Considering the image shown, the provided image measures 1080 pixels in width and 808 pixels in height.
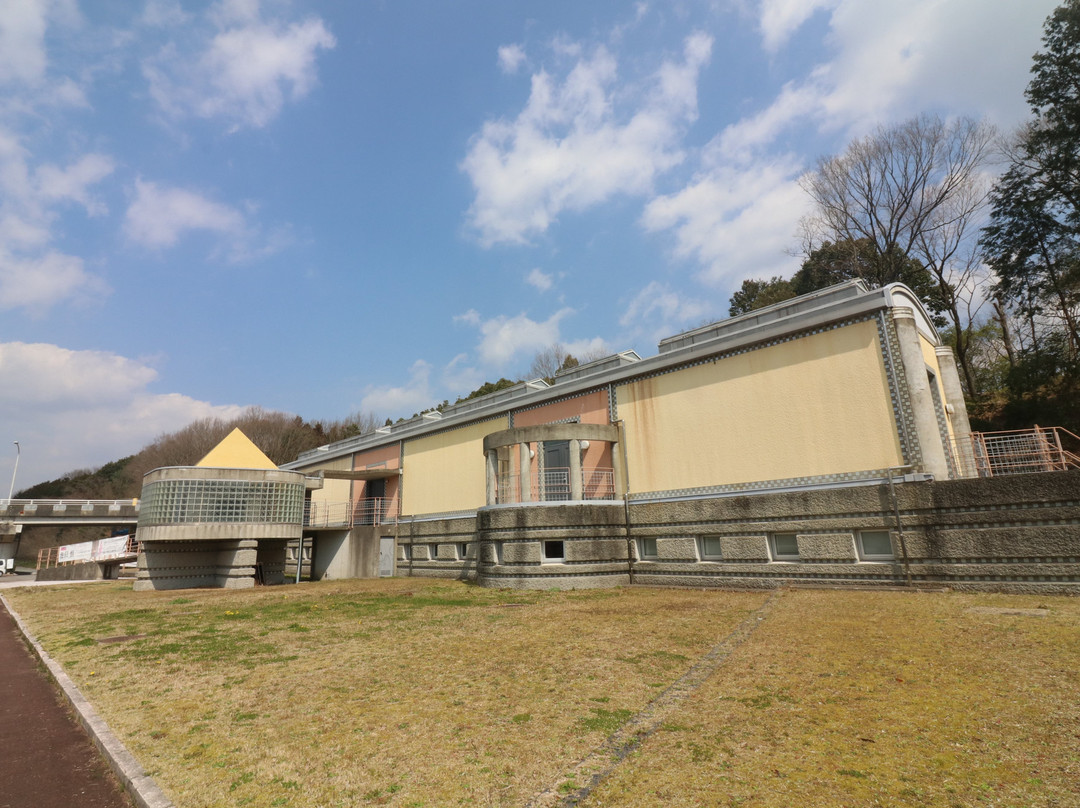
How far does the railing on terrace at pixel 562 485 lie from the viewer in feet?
69.3

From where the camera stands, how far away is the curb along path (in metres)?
5.09

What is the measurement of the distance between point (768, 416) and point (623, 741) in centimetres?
1377

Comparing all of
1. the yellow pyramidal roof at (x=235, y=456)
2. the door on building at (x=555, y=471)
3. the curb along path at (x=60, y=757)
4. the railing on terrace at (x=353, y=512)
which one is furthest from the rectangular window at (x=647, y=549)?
the yellow pyramidal roof at (x=235, y=456)

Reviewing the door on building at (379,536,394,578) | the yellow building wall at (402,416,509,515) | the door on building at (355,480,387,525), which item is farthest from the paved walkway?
the door on building at (355,480,387,525)

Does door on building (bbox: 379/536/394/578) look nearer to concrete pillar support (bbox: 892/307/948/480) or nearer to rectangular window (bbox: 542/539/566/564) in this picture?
rectangular window (bbox: 542/539/566/564)

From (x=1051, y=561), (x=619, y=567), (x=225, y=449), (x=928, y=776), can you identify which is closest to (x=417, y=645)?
(x=928, y=776)

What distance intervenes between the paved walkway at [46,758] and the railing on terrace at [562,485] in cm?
1424

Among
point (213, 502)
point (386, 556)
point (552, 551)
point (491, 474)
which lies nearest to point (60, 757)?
point (552, 551)

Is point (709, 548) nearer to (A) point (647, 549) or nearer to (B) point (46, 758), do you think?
(A) point (647, 549)

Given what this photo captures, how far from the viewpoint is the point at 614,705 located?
668 centimetres

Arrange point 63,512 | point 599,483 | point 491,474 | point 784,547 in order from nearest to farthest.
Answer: point 784,547 < point 599,483 < point 491,474 < point 63,512

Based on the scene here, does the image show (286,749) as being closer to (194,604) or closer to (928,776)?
(928,776)

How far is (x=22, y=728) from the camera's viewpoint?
7094 millimetres

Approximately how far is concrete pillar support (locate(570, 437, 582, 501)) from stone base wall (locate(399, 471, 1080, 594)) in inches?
24.5
